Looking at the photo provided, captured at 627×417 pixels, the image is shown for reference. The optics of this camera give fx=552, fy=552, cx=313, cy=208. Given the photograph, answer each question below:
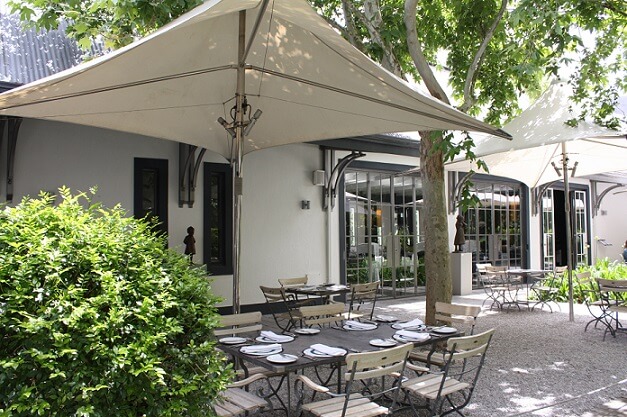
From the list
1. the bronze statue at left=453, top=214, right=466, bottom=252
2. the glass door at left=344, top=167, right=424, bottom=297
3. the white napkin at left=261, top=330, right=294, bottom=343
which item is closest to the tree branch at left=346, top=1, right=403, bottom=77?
the white napkin at left=261, top=330, right=294, bottom=343

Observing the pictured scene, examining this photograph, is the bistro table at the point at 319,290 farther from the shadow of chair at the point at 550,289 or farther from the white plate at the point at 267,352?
the shadow of chair at the point at 550,289

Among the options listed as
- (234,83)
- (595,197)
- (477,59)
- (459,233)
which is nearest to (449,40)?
(477,59)

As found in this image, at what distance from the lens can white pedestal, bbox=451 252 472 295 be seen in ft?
44.4

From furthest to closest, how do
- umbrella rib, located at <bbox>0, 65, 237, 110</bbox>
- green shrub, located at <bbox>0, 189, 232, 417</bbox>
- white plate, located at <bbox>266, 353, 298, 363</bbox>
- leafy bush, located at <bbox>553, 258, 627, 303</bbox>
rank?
leafy bush, located at <bbox>553, 258, 627, 303</bbox>, umbrella rib, located at <bbox>0, 65, 237, 110</bbox>, white plate, located at <bbox>266, 353, 298, 363</bbox>, green shrub, located at <bbox>0, 189, 232, 417</bbox>

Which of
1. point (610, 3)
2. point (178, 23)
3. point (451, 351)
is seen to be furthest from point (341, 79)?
point (610, 3)

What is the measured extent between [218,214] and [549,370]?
6237mm

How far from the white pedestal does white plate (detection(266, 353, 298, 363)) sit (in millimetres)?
10142

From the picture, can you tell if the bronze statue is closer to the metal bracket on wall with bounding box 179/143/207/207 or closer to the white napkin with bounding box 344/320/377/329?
the metal bracket on wall with bounding box 179/143/207/207

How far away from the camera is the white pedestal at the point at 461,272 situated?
13.5m

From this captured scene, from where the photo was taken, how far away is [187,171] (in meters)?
9.55

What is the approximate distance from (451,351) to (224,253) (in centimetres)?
674

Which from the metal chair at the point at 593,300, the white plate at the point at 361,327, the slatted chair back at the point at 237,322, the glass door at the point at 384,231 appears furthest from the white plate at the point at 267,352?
the glass door at the point at 384,231

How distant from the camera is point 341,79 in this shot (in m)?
4.64

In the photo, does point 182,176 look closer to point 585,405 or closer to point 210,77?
point 210,77
